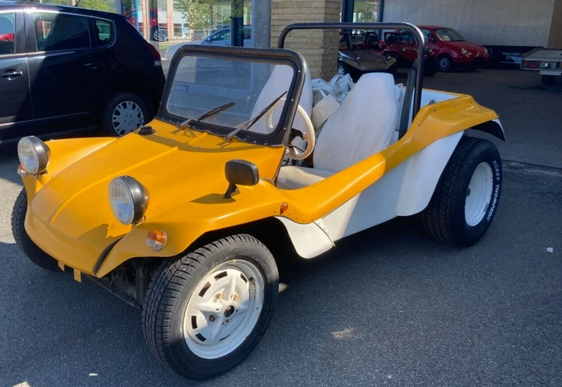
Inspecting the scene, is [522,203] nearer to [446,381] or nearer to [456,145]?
[456,145]

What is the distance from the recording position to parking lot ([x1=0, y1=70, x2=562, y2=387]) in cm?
259

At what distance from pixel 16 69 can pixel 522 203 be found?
5.17m

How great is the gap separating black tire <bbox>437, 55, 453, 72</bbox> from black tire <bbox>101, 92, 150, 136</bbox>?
12928 millimetres

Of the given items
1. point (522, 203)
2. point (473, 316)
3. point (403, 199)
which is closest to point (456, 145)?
point (403, 199)

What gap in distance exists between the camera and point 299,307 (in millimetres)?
3162

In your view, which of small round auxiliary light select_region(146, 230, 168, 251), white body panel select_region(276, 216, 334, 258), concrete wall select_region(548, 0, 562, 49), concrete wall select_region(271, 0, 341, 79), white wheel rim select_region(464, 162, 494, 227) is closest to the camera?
small round auxiliary light select_region(146, 230, 168, 251)

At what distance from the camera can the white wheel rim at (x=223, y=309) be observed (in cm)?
249

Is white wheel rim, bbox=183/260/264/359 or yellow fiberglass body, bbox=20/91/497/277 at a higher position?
yellow fiberglass body, bbox=20/91/497/277

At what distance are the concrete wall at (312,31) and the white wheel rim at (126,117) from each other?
90.3 inches

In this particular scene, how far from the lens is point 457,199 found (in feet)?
12.1

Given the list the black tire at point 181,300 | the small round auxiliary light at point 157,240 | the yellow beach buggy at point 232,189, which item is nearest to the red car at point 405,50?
the yellow beach buggy at point 232,189

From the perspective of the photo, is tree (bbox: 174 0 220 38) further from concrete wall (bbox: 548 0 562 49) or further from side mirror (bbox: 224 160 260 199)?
concrete wall (bbox: 548 0 562 49)

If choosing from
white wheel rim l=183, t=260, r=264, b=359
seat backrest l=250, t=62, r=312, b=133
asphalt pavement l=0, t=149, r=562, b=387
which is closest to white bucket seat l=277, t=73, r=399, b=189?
seat backrest l=250, t=62, r=312, b=133

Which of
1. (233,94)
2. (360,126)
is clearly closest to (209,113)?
(233,94)
